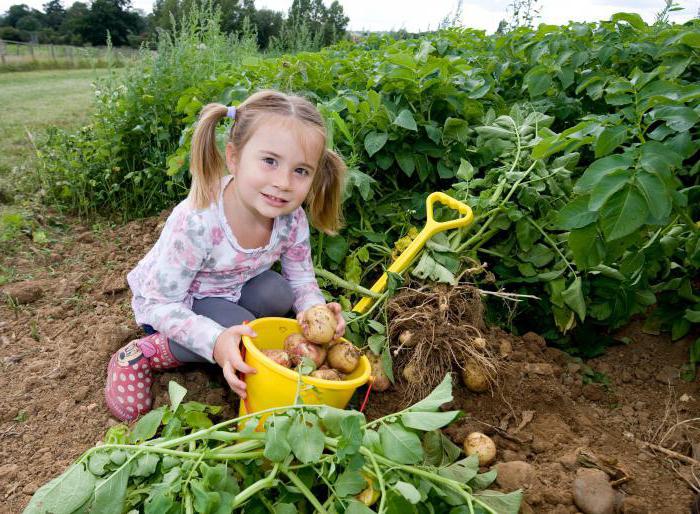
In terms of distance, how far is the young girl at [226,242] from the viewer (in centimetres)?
174

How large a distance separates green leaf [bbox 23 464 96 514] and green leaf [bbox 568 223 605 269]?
1375 mm

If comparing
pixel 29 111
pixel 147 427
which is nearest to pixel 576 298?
pixel 147 427

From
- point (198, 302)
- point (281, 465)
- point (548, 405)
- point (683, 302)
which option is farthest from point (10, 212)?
point (683, 302)

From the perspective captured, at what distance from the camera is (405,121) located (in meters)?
2.23

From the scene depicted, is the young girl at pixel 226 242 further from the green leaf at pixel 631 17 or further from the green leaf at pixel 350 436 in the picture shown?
the green leaf at pixel 631 17

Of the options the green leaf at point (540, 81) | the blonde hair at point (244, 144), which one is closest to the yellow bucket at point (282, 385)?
the blonde hair at point (244, 144)

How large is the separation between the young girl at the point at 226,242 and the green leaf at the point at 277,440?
34 centimetres

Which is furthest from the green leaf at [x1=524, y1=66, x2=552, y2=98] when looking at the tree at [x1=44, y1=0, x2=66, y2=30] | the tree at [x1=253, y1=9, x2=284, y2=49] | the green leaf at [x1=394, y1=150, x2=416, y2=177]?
the tree at [x1=44, y1=0, x2=66, y2=30]

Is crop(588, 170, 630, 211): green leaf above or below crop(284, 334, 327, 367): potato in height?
above

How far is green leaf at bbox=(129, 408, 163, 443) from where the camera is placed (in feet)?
4.47

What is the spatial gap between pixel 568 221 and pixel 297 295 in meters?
1.01

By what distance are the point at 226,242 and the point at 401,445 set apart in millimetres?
955

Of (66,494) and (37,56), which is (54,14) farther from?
(66,494)

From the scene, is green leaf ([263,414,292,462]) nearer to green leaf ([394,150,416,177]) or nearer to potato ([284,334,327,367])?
potato ([284,334,327,367])
